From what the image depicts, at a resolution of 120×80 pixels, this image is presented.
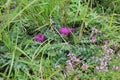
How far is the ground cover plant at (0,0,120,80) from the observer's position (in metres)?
2.02

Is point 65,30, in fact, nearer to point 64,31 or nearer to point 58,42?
point 64,31

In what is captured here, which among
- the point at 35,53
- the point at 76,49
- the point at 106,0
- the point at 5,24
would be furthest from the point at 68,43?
the point at 106,0

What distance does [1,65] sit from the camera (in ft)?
6.79

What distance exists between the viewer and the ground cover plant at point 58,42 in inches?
79.6

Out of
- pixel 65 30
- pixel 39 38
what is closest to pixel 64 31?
pixel 65 30

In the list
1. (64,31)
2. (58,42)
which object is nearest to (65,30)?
(64,31)

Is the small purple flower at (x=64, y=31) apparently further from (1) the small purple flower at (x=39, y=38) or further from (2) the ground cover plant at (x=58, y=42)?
(1) the small purple flower at (x=39, y=38)

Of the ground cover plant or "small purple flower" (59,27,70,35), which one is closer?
the ground cover plant

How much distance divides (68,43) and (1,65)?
20.5 inches

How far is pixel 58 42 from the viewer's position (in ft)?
7.33

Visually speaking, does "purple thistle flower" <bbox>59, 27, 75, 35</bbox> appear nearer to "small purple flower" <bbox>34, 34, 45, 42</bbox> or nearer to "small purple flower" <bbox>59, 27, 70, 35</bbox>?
"small purple flower" <bbox>59, 27, 70, 35</bbox>

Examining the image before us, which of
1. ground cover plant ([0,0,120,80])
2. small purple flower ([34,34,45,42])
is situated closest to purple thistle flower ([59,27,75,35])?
ground cover plant ([0,0,120,80])

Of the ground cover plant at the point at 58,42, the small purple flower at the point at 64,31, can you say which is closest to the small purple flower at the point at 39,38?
the ground cover plant at the point at 58,42

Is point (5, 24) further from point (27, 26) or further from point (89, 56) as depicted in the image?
point (89, 56)
